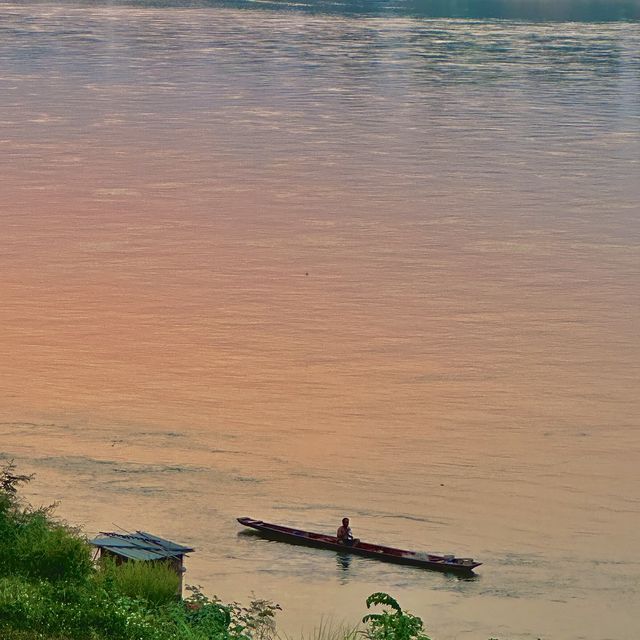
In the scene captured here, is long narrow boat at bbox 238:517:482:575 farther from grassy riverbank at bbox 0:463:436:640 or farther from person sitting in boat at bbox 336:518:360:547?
grassy riverbank at bbox 0:463:436:640

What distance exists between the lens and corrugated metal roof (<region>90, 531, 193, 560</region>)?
15133 mm

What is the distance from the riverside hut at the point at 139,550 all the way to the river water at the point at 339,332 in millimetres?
1916

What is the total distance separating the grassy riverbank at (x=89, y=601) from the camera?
11.8 m

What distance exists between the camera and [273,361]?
86.5 ft

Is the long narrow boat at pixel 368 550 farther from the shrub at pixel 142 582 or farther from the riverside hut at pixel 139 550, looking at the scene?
the shrub at pixel 142 582

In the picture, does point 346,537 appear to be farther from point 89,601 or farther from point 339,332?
point 339,332

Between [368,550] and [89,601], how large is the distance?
22.0 feet

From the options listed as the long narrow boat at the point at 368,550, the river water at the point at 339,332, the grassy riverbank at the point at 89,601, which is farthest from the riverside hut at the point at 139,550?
the long narrow boat at the point at 368,550

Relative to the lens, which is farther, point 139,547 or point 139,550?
point 139,547

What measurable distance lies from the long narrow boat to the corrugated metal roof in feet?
9.98

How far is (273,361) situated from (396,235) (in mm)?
10149

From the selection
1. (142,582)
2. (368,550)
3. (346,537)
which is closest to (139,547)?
(142,582)

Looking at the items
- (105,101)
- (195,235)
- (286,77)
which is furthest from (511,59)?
(195,235)

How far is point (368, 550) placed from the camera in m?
18.4
